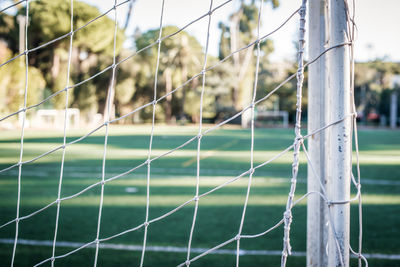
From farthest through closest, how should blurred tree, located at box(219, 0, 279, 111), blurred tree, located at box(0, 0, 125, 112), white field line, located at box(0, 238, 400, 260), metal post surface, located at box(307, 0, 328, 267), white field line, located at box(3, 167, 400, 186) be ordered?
blurred tree, located at box(219, 0, 279, 111) < blurred tree, located at box(0, 0, 125, 112) < white field line, located at box(3, 167, 400, 186) < white field line, located at box(0, 238, 400, 260) < metal post surface, located at box(307, 0, 328, 267)

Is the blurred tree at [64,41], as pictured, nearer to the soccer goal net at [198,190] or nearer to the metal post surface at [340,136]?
the soccer goal net at [198,190]

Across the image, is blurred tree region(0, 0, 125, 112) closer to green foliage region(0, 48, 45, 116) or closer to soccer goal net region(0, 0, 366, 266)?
green foliage region(0, 48, 45, 116)

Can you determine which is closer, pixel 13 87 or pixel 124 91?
pixel 13 87

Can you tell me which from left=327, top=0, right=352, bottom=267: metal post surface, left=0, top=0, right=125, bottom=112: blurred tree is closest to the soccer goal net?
left=327, top=0, right=352, bottom=267: metal post surface

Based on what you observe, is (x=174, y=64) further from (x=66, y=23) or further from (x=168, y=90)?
(x=66, y=23)

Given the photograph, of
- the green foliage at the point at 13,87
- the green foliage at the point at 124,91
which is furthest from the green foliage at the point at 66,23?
the green foliage at the point at 13,87

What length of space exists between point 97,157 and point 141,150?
1.73 metres

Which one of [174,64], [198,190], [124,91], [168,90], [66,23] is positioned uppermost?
[66,23]

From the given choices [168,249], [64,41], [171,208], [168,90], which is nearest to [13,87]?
[64,41]

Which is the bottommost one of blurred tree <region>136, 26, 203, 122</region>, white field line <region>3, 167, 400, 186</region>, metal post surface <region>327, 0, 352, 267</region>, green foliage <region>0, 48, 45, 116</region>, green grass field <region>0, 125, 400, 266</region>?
green grass field <region>0, 125, 400, 266</region>

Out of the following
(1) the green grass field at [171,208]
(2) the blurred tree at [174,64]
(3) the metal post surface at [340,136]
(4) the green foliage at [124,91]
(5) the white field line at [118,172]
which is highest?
(2) the blurred tree at [174,64]

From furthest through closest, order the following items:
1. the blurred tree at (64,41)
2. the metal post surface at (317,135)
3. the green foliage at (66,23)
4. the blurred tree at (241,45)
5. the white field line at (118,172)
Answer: the blurred tree at (241,45), the blurred tree at (64,41), the green foliage at (66,23), the white field line at (118,172), the metal post surface at (317,135)

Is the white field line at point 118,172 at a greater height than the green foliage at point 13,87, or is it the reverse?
the green foliage at point 13,87

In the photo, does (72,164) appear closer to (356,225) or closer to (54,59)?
(356,225)
